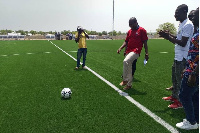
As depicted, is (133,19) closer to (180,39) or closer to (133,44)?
(133,44)

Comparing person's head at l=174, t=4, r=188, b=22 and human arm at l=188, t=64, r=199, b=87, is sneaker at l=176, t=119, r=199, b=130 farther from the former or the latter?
person's head at l=174, t=4, r=188, b=22

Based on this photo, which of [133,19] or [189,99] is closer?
[189,99]

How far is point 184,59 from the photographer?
440cm

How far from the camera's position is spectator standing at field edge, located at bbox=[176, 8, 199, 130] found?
3142 millimetres

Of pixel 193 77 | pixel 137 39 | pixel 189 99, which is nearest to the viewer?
pixel 193 77

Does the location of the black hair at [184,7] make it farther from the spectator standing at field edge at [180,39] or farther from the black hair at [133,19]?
the black hair at [133,19]

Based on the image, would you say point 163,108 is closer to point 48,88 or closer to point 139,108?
point 139,108

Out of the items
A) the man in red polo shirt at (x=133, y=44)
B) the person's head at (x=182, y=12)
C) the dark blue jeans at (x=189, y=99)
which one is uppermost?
the person's head at (x=182, y=12)

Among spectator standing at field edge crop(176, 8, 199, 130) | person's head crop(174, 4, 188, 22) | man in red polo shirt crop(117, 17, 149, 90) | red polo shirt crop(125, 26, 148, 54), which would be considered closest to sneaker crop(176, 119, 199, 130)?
spectator standing at field edge crop(176, 8, 199, 130)

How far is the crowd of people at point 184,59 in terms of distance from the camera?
3.21 m

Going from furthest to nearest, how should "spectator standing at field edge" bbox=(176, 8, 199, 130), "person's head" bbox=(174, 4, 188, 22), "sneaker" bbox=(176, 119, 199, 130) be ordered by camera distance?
"person's head" bbox=(174, 4, 188, 22), "sneaker" bbox=(176, 119, 199, 130), "spectator standing at field edge" bbox=(176, 8, 199, 130)

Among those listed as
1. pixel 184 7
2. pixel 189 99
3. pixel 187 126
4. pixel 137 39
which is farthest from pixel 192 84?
pixel 137 39

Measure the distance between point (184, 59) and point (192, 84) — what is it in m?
1.37

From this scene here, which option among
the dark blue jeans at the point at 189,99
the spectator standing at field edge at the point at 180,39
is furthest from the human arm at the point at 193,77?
the spectator standing at field edge at the point at 180,39
